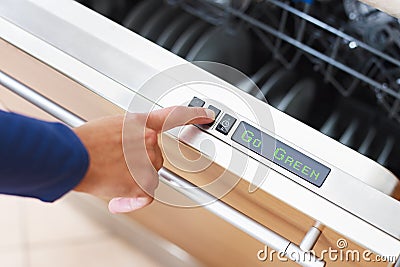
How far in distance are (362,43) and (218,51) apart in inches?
7.6

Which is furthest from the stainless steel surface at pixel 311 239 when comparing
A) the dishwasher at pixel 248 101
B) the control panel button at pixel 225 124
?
the control panel button at pixel 225 124

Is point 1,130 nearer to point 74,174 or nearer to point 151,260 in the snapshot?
point 74,174

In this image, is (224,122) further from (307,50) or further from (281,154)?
(307,50)

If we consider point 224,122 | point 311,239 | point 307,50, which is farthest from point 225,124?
point 307,50

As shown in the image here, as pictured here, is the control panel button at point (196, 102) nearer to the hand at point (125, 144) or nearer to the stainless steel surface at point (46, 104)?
the hand at point (125, 144)

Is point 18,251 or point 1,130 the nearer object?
point 1,130

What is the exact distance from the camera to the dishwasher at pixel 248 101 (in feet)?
1.87

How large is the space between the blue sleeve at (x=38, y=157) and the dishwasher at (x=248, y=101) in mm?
97

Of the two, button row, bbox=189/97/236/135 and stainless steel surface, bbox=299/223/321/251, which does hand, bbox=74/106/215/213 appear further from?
stainless steel surface, bbox=299/223/321/251

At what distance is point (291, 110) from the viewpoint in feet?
2.68

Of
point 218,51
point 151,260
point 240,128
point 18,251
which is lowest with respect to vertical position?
point 18,251

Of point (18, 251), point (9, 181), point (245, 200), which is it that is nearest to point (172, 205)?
point (245, 200)

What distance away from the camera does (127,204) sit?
0.67 meters

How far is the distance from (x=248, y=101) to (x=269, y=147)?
0.17 ft
